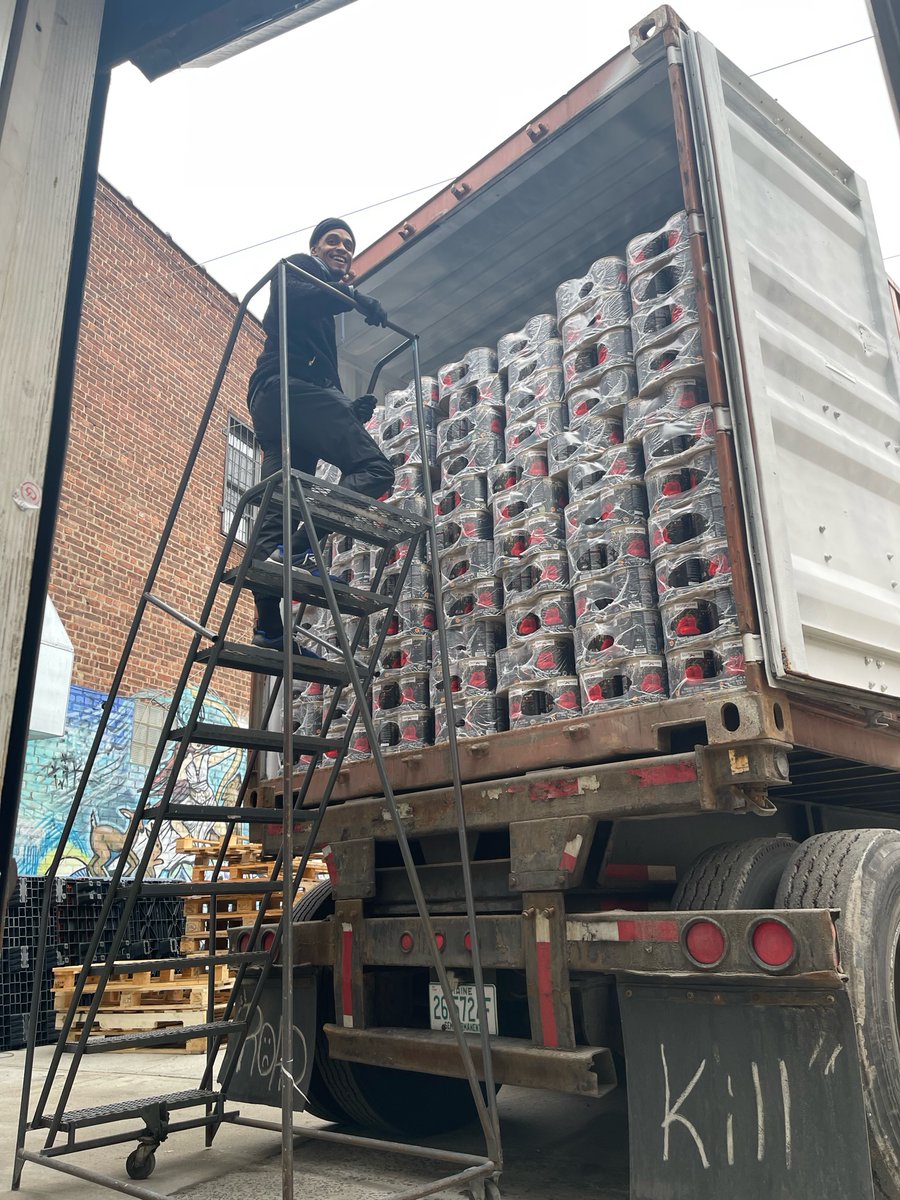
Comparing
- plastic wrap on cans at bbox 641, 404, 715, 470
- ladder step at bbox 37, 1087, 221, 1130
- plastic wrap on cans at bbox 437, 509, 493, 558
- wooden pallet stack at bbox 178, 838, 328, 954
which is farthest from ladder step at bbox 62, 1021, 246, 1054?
wooden pallet stack at bbox 178, 838, 328, 954

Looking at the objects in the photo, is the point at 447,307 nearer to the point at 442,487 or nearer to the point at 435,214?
the point at 435,214

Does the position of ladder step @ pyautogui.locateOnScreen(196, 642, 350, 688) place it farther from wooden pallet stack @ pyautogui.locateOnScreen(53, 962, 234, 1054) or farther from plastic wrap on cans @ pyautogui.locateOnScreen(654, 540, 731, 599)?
wooden pallet stack @ pyautogui.locateOnScreen(53, 962, 234, 1054)

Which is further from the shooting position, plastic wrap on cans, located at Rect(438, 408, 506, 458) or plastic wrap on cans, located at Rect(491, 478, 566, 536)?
plastic wrap on cans, located at Rect(438, 408, 506, 458)

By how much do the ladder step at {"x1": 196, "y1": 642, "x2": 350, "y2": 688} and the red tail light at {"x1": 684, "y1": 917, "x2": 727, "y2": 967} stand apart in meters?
1.45

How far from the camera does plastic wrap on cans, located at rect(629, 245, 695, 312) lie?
3.71 m

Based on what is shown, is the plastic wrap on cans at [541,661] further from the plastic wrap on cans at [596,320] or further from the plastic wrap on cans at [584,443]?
the plastic wrap on cans at [596,320]

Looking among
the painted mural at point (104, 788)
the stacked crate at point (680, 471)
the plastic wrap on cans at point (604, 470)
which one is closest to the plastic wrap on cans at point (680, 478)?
the stacked crate at point (680, 471)

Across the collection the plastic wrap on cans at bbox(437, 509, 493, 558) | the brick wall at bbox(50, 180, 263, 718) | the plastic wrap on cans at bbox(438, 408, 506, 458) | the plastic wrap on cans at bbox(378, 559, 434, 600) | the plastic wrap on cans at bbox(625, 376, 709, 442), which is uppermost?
the brick wall at bbox(50, 180, 263, 718)

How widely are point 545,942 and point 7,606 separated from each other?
2.50 meters

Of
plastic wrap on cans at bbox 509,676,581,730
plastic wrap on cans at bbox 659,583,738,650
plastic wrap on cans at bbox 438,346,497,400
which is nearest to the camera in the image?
plastic wrap on cans at bbox 659,583,738,650

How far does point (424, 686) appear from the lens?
4.29 m

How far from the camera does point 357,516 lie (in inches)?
146

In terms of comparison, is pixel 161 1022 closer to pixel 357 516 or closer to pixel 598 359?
pixel 357 516

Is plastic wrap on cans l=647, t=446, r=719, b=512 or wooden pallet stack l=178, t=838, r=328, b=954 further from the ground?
plastic wrap on cans l=647, t=446, r=719, b=512
